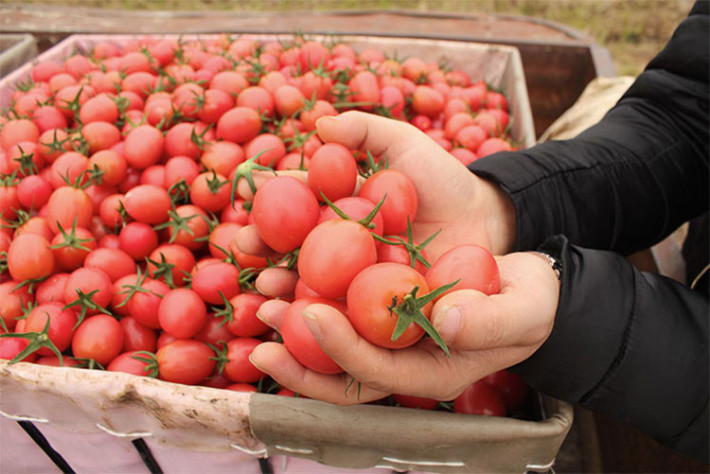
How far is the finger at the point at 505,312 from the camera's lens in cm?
66

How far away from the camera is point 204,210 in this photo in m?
1.26

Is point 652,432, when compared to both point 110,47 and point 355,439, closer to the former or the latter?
point 355,439

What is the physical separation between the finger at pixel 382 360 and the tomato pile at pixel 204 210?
3cm

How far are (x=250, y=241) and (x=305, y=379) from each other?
0.27 metres

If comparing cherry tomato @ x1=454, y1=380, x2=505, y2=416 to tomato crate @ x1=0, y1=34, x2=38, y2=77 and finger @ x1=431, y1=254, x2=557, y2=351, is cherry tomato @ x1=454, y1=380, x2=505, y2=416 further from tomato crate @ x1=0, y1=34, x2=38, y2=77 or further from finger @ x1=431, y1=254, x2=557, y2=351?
tomato crate @ x1=0, y1=34, x2=38, y2=77

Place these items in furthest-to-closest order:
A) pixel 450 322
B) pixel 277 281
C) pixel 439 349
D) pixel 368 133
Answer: pixel 368 133
pixel 277 281
pixel 439 349
pixel 450 322

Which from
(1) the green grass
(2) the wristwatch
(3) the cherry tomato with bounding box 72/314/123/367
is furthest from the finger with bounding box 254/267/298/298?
(1) the green grass

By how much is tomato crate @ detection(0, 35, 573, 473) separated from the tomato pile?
10cm

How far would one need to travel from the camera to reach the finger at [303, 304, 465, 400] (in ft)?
2.16

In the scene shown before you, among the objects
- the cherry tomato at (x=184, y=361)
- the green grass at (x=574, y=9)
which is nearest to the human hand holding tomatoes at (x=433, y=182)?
the cherry tomato at (x=184, y=361)

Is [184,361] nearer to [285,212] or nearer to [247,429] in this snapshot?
[247,429]

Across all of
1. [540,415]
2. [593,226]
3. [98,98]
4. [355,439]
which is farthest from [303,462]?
[98,98]

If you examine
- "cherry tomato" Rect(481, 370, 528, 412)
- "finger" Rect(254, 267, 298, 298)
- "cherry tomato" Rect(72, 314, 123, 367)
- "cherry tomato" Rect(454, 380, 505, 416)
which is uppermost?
→ "finger" Rect(254, 267, 298, 298)

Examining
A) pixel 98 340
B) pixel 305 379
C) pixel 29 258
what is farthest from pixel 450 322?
pixel 29 258
